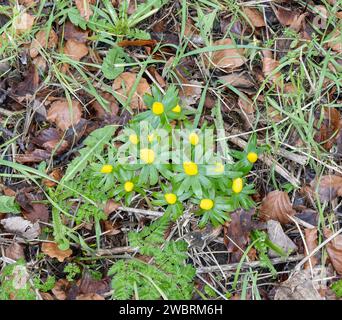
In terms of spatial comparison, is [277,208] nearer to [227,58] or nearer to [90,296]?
[227,58]

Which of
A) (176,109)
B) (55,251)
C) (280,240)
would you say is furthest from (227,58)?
(55,251)

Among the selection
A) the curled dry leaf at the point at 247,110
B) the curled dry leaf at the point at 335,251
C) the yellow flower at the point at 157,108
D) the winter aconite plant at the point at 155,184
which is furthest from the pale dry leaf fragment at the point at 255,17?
the curled dry leaf at the point at 335,251

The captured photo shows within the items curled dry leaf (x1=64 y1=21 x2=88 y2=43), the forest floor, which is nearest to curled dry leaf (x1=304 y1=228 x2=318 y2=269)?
the forest floor

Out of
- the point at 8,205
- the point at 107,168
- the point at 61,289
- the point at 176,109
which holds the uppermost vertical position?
the point at 176,109

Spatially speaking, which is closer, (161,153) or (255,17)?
(161,153)

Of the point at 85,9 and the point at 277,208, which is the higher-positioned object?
the point at 85,9

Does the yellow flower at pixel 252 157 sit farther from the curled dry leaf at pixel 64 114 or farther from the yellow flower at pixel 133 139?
the curled dry leaf at pixel 64 114

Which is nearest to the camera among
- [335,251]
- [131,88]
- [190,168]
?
[190,168]
